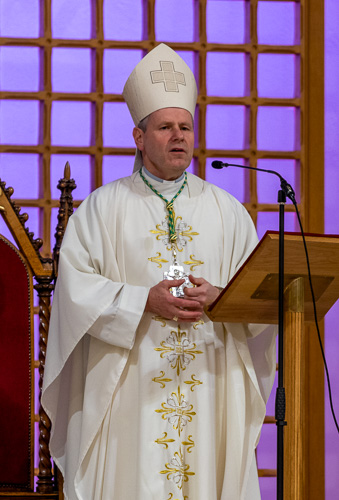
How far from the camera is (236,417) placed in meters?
4.16

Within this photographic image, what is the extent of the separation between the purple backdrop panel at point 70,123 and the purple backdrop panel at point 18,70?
178 mm

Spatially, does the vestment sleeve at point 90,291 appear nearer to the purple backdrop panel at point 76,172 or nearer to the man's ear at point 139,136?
the man's ear at point 139,136

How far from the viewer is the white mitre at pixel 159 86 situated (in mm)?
4441

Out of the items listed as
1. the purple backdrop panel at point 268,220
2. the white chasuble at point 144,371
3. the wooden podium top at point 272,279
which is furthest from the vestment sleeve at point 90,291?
the purple backdrop panel at point 268,220

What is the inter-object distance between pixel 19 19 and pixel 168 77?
4.30 ft

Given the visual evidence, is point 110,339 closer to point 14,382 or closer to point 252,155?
point 14,382

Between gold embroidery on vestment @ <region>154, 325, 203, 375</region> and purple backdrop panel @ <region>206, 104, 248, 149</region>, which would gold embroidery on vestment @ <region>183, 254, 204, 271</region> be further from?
purple backdrop panel @ <region>206, 104, 248, 149</region>

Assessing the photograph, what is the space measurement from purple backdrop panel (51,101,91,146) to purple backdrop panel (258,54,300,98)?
1.01m

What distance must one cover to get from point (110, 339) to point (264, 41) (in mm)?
2300

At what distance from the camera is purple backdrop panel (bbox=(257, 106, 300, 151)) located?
550 cm

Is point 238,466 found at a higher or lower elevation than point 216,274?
lower

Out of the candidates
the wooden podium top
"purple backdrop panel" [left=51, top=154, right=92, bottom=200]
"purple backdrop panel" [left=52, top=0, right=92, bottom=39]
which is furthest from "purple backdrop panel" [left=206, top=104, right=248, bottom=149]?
the wooden podium top

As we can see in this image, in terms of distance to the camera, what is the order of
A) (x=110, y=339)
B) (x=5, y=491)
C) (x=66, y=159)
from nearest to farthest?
(x=110, y=339) → (x=5, y=491) → (x=66, y=159)

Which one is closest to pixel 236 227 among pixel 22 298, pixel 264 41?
pixel 22 298
